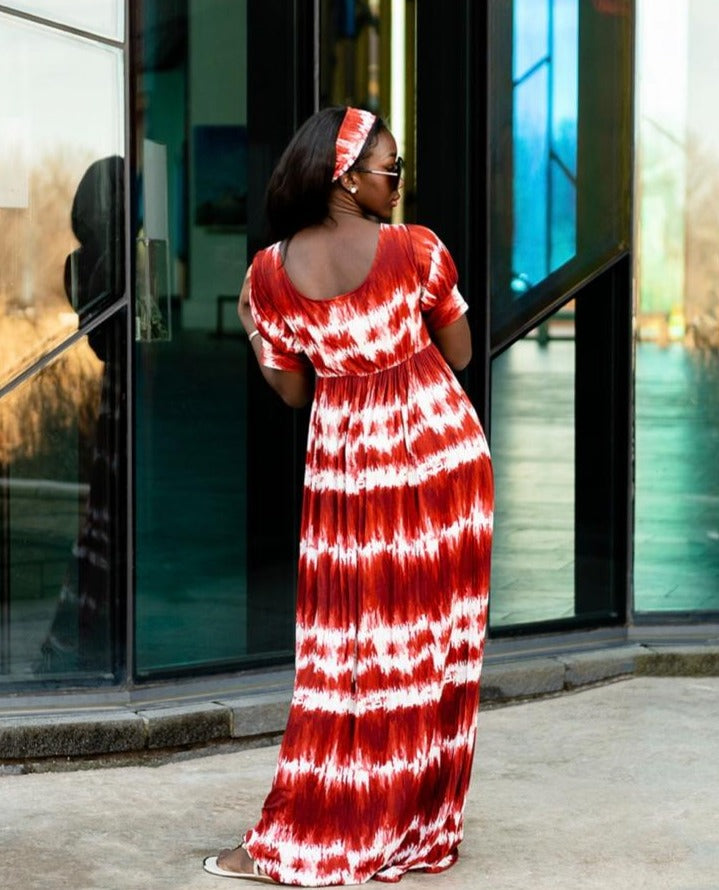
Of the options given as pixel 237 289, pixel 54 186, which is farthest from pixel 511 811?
pixel 54 186

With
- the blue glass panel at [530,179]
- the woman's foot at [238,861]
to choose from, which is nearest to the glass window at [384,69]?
the blue glass panel at [530,179]

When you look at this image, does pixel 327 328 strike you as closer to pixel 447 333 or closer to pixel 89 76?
pixel 447 333

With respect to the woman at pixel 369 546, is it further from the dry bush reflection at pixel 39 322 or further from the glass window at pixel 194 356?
the glass window at pixel 194 356

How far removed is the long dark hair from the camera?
4.68 metres

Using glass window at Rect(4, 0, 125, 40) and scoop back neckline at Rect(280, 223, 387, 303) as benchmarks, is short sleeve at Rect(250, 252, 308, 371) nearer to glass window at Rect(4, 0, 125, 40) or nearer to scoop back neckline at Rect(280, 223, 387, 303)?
scoop back neckline at Rect(280, 223, 387, 303)

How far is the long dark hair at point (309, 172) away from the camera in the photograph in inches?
184

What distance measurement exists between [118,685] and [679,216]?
9.43 ft

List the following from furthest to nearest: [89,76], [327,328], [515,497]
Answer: [515,497] → [89,76] → [327,328]

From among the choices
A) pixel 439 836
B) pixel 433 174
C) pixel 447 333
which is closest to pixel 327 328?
pixel 447 333

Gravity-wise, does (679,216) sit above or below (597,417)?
above

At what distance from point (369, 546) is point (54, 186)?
1989mm

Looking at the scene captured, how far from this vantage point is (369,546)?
4801 millimetres

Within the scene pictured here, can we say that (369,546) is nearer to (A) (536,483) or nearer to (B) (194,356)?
(B) (194,356)

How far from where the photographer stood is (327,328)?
474 cm
